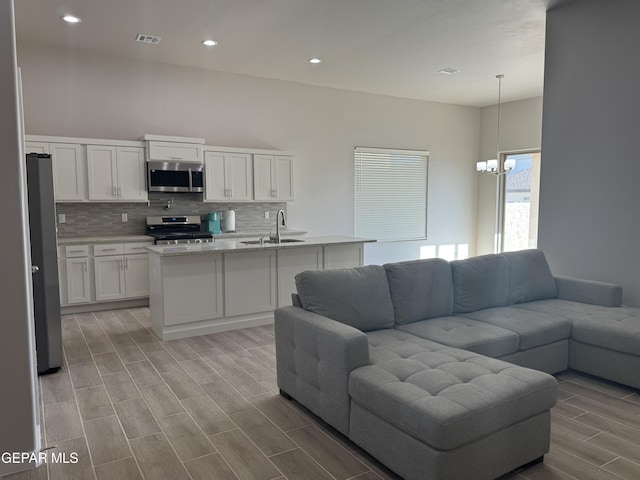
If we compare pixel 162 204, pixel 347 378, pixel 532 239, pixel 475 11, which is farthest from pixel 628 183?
pixel 162 204

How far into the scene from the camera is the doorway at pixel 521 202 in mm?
8523

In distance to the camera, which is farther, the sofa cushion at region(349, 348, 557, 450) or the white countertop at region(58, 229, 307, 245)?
the white countertop at region(58, 229, 307, 245)

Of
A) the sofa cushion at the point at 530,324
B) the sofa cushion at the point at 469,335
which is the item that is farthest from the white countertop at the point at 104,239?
the sofa cushion at the point at 530,324

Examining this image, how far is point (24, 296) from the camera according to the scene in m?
2.34

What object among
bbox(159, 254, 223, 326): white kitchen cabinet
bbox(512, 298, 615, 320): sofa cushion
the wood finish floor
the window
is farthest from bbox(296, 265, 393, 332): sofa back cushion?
the window

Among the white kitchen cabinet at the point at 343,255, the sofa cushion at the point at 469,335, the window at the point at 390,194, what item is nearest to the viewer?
the sofa cushion at the point at 469,335

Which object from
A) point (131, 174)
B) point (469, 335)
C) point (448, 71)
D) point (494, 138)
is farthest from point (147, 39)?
point (494, 138)

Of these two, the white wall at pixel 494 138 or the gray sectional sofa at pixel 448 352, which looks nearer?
the gray sectional sofa at pixel 448 352

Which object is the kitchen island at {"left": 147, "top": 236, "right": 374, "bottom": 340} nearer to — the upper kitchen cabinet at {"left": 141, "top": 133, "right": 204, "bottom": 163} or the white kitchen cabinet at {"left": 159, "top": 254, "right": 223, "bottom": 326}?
the white kitchen cabinet at {"left": 159, "top": 254, "right": 223, "bottom": 326}

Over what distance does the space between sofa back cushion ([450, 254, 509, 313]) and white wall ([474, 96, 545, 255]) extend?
5054mm

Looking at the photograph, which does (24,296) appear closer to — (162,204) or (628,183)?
(162,204)

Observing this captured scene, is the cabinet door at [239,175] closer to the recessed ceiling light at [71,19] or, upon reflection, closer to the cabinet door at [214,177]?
the cabinet door at [214,177]

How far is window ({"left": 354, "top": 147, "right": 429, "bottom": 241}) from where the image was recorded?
326 inches

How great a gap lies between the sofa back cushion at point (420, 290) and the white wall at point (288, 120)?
411 centimetres
